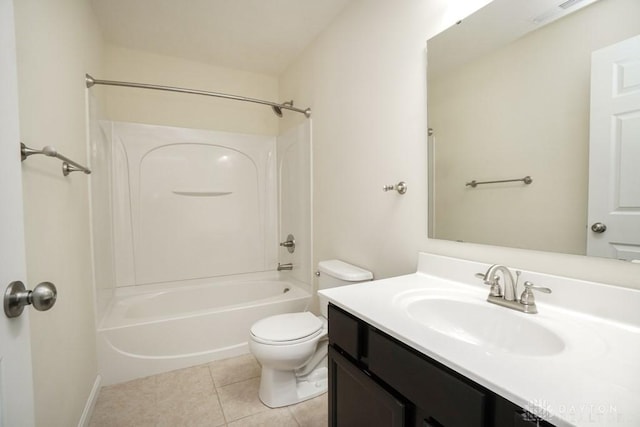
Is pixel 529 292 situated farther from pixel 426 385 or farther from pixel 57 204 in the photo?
pixel 57 204

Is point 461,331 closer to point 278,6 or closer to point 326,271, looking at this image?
point 326,271

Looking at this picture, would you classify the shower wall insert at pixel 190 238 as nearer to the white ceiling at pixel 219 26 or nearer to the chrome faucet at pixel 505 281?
the white ceiling at pixel 219 26

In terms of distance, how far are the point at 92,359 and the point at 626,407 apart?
230 cm

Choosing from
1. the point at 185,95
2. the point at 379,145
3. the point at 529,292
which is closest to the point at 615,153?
the point at 529,292

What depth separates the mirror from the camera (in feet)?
2.84

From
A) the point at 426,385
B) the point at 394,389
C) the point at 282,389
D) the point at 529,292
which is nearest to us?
the point at 426,385

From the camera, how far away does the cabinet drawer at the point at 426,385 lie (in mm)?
581

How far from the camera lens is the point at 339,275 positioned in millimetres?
1703

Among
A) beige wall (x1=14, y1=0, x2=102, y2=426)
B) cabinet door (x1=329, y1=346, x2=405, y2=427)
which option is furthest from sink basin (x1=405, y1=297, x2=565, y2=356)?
beige wall (x1=14, y1=0, x2=102, y2=426)

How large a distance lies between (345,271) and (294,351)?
0.53 meters

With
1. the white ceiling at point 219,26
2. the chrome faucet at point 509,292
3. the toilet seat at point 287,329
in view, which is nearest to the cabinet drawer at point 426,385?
the chrome faucet at point 509,292

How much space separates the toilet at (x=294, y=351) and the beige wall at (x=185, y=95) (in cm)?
196

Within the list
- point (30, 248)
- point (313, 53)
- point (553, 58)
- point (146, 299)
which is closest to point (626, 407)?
point (553, 58)

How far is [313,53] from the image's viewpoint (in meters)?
2.30
